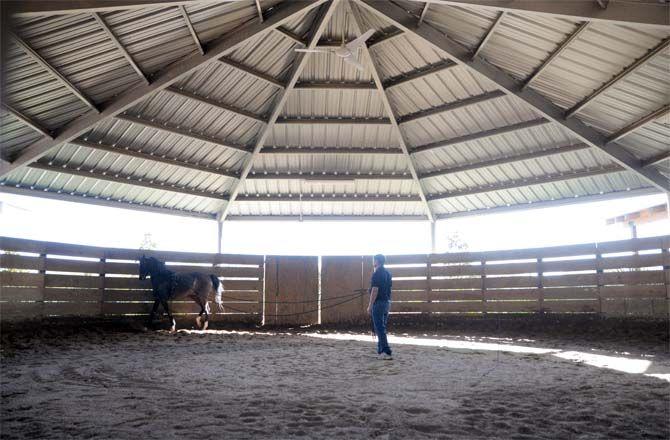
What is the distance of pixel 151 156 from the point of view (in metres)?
14.6

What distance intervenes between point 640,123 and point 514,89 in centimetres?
281

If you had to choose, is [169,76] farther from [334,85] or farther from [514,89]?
[514,89]

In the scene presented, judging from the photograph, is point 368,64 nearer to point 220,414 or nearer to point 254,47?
point 254,47

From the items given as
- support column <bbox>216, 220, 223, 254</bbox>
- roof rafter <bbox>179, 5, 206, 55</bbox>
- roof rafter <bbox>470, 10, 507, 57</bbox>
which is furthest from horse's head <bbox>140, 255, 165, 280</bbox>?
roof rafter <bbox>470, 10, 507, 57</bbox>

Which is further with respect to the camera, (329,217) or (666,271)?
(329,217)

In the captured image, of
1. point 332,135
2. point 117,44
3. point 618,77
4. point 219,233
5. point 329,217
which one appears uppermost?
point 117,44

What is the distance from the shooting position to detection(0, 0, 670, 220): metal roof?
32.5 feet

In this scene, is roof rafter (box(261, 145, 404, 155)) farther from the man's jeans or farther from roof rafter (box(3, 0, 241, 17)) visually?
the man's jeans

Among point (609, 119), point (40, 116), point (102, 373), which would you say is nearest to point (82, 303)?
point (40, 116)

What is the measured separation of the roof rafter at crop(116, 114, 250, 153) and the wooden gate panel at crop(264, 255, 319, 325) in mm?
3449

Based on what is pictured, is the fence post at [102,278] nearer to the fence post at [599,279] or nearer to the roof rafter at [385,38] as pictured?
the roof rafter at [385,38]

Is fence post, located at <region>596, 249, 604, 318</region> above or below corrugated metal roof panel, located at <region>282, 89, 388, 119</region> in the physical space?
below

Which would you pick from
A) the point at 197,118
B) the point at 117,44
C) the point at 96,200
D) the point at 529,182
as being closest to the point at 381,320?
the point at 117,44

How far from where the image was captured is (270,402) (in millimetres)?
4547
